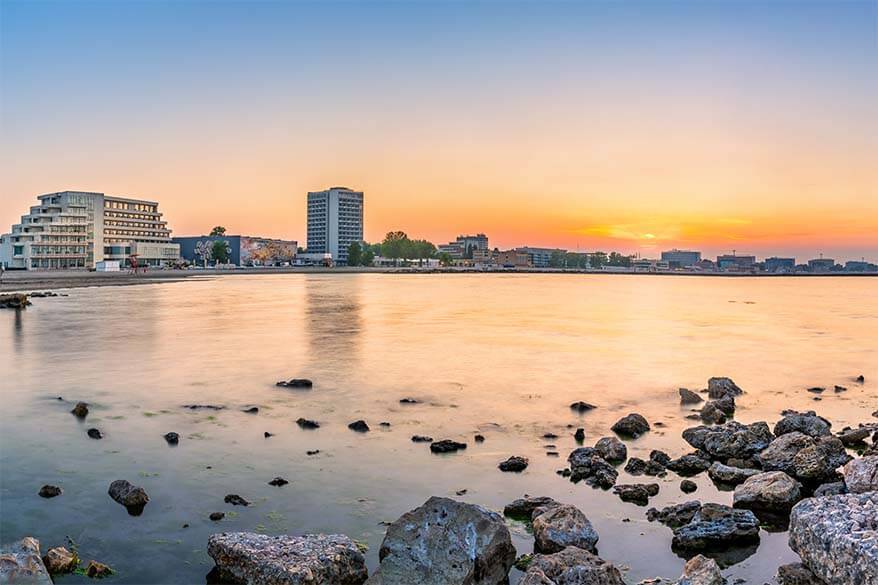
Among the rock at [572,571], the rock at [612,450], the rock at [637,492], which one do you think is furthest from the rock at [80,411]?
the rock at [572,571]

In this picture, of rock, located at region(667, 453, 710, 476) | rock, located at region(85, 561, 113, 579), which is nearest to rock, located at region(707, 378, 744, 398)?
rock, located at region(667, 453, 710, 476)

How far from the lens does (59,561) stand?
10.2m

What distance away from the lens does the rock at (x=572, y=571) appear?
8722mm

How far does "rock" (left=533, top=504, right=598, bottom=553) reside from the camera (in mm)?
10922

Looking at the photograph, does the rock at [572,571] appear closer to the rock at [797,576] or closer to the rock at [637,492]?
the rock at [797,576]

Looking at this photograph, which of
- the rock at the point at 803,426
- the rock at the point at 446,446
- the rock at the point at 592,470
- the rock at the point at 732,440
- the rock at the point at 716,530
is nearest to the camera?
the rock at the point at 716,530

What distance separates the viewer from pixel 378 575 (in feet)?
30.5

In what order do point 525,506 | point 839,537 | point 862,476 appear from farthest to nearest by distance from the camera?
point 525,506
point 862,476
point 839,537

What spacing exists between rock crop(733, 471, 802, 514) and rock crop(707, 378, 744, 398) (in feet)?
38.9

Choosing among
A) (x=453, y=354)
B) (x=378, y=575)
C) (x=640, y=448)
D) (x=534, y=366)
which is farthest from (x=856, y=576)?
(x=453, y=354)

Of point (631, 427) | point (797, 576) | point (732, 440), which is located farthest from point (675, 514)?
point (631, 427)

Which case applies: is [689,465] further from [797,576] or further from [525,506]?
[797,576]

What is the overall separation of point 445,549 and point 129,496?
24.3ft

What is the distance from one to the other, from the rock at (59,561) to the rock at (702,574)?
930 cm
